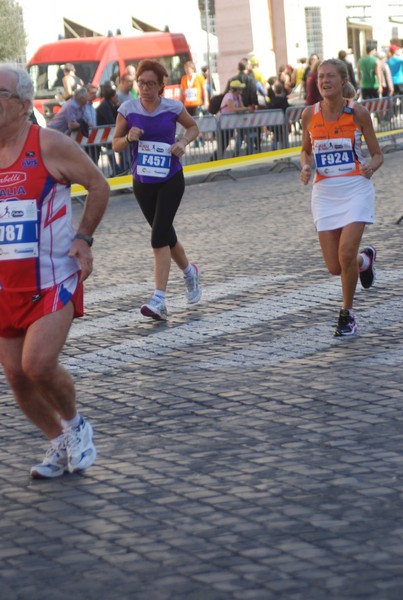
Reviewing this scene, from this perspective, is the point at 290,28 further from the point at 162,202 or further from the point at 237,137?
the point at 162,202

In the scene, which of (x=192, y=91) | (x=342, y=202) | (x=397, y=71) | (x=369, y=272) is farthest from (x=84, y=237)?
(x=397, y=71)

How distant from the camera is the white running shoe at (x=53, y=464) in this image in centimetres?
574

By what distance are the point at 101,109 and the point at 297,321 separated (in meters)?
14.0

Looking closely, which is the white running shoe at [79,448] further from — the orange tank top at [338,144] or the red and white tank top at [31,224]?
the orange tank top at [338,144]

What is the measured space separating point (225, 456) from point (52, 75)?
2944cm

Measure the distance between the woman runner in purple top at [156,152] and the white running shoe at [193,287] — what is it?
0.33 meters

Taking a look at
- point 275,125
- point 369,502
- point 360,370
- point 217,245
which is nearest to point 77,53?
point 275,125

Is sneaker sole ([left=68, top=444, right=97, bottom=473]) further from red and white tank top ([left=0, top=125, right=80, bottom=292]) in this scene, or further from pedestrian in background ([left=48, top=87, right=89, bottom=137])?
pedestrian in background ([left=48, top=87, right=89, bottom=137])

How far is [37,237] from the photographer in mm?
5570

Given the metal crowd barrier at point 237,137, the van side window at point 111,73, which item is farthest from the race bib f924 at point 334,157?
the van side window at point 111,73

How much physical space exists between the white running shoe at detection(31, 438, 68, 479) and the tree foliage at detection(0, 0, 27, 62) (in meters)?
42.7

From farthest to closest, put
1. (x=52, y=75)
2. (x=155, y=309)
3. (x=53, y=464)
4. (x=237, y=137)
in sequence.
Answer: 1. (x=52, y=75)
2. (x=237, y=137)
3. (x=155, y=309)
4. (x=53, y=464)

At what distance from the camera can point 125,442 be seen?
626 centimetres

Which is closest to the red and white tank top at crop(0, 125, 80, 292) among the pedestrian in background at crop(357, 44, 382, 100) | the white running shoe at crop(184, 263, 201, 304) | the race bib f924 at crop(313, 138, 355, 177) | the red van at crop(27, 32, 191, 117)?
the race bib f924 at crop(313, 138, 355, 177)
